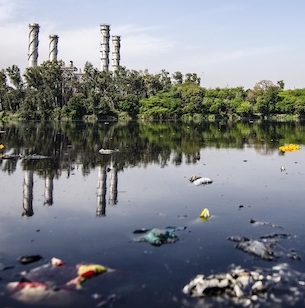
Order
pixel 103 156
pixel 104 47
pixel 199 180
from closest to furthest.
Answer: pixel 199 180 → pixel 103 156 → pixel 104 47

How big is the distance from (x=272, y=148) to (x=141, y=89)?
52975 millimetres

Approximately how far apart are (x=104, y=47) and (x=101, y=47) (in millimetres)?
748

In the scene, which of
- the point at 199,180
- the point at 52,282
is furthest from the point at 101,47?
the point at 52,282

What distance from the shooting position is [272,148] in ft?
98.7

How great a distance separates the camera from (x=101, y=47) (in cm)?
9119

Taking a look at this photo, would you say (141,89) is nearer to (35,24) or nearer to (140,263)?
(35,24)

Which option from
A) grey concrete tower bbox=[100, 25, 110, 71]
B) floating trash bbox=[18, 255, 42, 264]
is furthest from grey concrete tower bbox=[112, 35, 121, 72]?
floating trash bbox=[18, 255, 42, 264]

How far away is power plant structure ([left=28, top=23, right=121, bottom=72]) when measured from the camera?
281 ft

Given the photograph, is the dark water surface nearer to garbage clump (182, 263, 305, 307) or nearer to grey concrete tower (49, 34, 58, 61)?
garbage clump (182, 263, 305, 307)

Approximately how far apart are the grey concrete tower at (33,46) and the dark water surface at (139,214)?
64090 mm

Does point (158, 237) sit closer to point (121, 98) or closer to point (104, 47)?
point (121, 98)

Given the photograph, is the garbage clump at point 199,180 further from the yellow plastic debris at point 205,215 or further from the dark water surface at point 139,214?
the yellow plastic debris at point 205,215

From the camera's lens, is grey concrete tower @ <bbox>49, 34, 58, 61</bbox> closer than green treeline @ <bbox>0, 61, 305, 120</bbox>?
No

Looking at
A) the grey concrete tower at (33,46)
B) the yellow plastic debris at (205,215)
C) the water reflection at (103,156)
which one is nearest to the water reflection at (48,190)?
the water reflection at (103,156)
